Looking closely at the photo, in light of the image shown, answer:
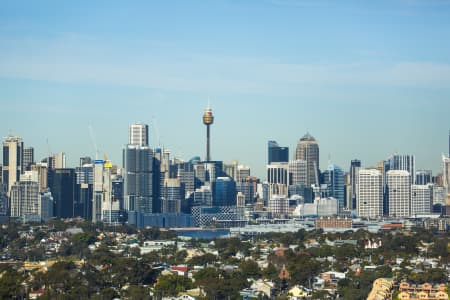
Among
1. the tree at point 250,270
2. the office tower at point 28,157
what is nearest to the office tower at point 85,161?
the office tower at point 28,157

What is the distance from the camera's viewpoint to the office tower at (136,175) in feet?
288

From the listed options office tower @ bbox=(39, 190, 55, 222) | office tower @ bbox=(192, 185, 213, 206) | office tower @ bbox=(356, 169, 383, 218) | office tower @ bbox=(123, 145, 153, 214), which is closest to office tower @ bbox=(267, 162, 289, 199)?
office tower @ bbox=(192, 185, 213, 206)

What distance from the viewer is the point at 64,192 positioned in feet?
292

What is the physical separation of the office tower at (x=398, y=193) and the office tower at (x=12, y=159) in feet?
86.5

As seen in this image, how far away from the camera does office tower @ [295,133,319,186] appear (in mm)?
104188

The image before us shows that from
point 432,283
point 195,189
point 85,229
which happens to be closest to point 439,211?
point 195,189

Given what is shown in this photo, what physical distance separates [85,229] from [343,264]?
90.0 ft

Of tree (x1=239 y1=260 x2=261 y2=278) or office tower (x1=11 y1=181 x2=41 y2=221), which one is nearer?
tree (x1=239 y1=260 x2=261 y2=278)

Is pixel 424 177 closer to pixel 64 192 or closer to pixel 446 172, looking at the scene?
pixel 446 172

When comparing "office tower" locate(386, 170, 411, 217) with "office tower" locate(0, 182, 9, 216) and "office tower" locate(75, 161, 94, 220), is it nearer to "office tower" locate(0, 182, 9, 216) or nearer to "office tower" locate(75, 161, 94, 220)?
"office tower" locate(75, 161, 94, 220)

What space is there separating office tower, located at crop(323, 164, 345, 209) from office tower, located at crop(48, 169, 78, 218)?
22.3 m

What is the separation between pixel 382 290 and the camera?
32000 millimetres

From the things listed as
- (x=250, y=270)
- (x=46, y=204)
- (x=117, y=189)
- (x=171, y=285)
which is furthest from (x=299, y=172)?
(x=171, y=285)

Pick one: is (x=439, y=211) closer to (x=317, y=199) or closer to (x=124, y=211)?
(x=317, y=199)
